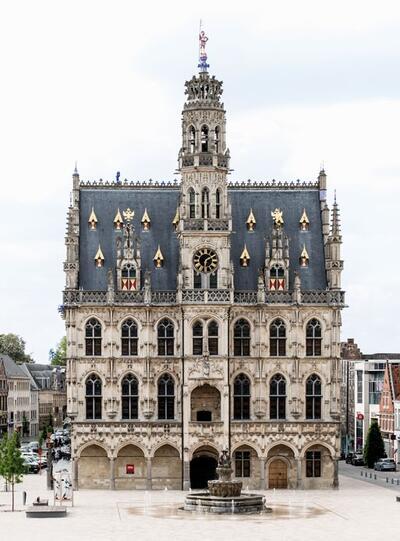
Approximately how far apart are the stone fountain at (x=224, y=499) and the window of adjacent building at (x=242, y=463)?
1933 centimetres

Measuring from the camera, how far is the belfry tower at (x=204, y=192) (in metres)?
128

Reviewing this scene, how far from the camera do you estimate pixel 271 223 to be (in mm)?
133875

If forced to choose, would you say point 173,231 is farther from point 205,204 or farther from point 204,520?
point 204,520

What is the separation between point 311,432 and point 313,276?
545 inches

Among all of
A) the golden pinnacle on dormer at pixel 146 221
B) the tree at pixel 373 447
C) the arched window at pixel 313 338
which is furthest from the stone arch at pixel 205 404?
the tree at pixel 373 447

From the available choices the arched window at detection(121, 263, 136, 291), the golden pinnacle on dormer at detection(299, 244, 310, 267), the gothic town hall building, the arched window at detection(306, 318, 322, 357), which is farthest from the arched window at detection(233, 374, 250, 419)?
the arched window at detection(121, 263, 136, 291)

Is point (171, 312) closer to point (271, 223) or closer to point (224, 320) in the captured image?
point (224, 320)

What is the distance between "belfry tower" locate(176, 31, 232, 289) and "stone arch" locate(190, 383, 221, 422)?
9.02 m

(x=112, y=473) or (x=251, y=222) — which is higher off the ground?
(x=251, y=222)

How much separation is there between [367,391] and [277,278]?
66450mm

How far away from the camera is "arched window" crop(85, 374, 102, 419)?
128750 mm

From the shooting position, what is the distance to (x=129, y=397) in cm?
12888

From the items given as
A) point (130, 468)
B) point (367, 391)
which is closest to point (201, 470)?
point (130, 468)

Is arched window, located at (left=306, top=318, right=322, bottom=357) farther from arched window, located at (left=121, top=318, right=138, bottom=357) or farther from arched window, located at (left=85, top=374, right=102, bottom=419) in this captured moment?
arched window, located at (left=85, top=374, right=102, bottom=419)
